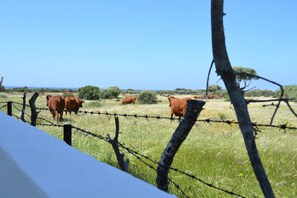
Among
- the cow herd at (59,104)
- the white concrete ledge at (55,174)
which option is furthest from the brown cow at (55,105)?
the white concrete ledge at (55,174)

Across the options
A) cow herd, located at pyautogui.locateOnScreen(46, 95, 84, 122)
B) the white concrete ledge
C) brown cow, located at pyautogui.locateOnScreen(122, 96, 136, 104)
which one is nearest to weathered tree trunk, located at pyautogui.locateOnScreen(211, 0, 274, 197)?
the white concrete ledge

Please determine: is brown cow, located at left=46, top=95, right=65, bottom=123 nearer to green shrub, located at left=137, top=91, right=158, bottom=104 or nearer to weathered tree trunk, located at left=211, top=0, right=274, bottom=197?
weathered tree trunk, located at left=211, top=0, right=274, bottom=197

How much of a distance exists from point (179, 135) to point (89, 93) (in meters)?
59.7

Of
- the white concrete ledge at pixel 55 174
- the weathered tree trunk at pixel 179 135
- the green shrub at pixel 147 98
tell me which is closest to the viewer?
the white concrete ledge at pixel 55 174

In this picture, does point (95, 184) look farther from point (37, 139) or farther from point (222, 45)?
point (222, 45)

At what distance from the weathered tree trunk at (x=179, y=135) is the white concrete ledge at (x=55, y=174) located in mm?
825

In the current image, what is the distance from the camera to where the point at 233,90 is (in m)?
1.89

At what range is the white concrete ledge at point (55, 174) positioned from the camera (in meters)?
1.15

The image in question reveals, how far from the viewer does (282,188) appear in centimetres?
532

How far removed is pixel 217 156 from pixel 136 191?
21.0 feet

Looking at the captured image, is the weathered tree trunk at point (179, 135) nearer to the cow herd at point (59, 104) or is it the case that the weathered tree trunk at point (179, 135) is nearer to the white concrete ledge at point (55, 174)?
the white concrete ledge at point (55, 174)

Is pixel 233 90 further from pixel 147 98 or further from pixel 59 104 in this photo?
pixel 147 98

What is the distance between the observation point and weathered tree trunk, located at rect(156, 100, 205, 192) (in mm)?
2340

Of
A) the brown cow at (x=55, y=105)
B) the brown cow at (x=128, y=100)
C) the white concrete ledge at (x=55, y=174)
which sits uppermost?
the white concrete ledge at (x=55, y=174)
